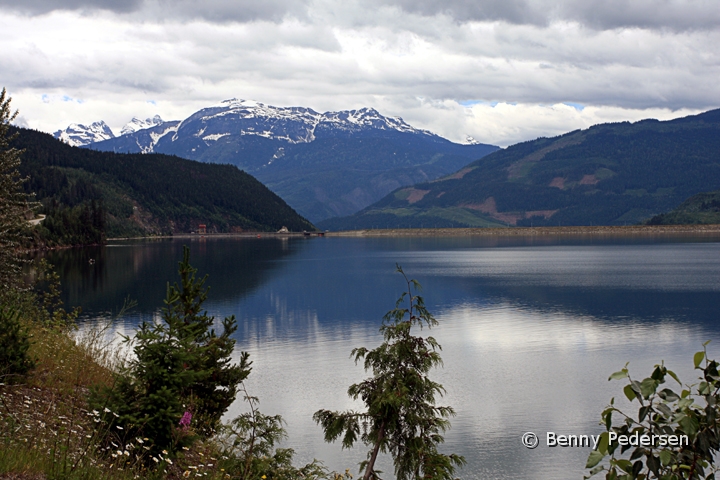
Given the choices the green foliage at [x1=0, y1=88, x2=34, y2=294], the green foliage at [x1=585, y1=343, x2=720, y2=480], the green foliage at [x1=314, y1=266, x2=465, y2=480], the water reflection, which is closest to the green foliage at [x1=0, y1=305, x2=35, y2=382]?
the green foliage at [x1=314, y1=266, x2=465, y2=480]

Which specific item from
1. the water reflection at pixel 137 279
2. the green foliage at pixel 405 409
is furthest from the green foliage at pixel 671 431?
the water reflection at pixel 137 279

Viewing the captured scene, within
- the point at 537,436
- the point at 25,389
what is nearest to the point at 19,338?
the point at 25,389

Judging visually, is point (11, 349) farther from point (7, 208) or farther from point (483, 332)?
point (483, 332)

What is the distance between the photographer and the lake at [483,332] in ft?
94.4

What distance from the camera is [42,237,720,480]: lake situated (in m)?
28.8

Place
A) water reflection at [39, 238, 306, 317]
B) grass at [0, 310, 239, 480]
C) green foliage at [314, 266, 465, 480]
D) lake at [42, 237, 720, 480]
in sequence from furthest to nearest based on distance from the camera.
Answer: water reflection at [39, 238, 306, 317]
lake at [42, 237, 720, 480]
green foliage at [314, 266, 465, 480]
grass at [0, 310, 239, 480]

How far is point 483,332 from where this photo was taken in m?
53.7

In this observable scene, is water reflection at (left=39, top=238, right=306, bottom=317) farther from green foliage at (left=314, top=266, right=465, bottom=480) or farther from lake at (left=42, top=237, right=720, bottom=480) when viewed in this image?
green foliage at (left=314, top=266, right=465, bottom=480)

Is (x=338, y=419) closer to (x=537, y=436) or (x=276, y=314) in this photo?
(x=537, y=436)

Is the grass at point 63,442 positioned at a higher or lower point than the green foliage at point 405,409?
higher

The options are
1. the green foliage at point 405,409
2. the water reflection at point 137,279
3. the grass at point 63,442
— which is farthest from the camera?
the water reflection at point 137,279

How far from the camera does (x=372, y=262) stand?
5458 inches

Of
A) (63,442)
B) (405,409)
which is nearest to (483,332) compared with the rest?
(405,409)

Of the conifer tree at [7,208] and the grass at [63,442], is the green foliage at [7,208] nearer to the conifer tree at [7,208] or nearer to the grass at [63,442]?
the conifer tree at [7,208]
